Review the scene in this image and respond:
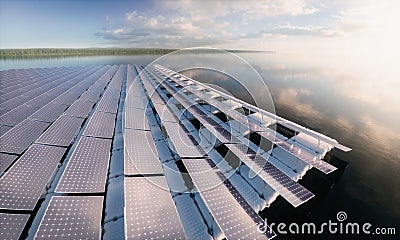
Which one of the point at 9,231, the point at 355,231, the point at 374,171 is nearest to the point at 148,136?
the point at 9,231

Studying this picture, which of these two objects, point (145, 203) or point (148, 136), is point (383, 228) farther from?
point (148, 136)

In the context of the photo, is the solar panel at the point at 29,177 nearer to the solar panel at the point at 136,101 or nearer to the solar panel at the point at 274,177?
the solar panel at the point at 136,101

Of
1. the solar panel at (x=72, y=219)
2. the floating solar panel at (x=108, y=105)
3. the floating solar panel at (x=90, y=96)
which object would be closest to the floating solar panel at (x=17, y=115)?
the floating solar panel at (x=90, y=96)

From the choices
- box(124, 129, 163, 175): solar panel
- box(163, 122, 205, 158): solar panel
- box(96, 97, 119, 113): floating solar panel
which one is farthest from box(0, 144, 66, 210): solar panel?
box(96, 97, 119, 113): floating solar panel

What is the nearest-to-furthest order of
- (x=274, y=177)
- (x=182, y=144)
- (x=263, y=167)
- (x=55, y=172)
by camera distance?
(x=55, y=172), (x=274, y=177), (x=263, y=167), (x=182, y=144)

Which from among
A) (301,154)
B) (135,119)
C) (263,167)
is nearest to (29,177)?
(135,119)

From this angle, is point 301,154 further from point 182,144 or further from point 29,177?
point 29,177

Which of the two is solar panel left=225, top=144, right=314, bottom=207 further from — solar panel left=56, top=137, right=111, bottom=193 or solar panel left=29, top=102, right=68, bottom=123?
solar panel left=29, top=102, right=68, bottom=123
